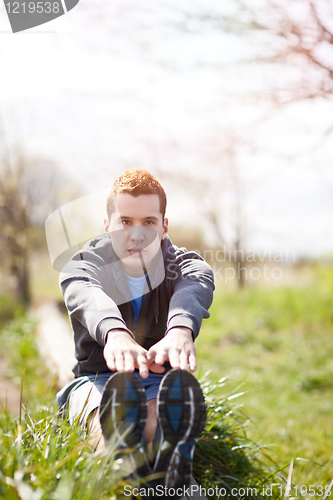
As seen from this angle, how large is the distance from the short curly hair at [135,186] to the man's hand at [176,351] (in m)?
0.60

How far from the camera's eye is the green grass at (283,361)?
10.5ft

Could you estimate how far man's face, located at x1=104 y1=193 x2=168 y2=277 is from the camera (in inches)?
67.7

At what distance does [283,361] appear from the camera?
16.5 feet

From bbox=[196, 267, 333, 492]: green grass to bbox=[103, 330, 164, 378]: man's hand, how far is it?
136cm

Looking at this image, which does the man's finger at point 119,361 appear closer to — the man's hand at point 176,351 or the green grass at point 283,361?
the man's hand at point 176,351

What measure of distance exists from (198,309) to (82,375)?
28.0 inches

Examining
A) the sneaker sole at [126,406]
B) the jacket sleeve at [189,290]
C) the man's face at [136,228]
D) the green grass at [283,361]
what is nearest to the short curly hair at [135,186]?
the man's face at [136,228]

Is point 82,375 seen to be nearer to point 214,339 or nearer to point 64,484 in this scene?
point 64,484

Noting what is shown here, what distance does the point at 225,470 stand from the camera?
6.95 ft

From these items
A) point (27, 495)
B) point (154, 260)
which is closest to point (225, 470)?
point (154, 260)

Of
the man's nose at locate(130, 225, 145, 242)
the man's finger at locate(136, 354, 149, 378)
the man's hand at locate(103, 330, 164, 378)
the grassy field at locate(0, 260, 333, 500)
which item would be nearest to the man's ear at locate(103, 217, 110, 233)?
the man's nose at locate(130, 225, 145, 242)

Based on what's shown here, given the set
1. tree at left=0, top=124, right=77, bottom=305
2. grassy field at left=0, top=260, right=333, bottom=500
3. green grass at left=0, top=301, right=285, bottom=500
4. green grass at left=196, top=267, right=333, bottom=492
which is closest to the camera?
green grass at left=0, top=301, right=285, bottom=500

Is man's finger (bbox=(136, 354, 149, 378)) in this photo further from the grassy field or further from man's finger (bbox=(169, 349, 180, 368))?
the grassy field

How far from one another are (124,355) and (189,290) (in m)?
0.41
